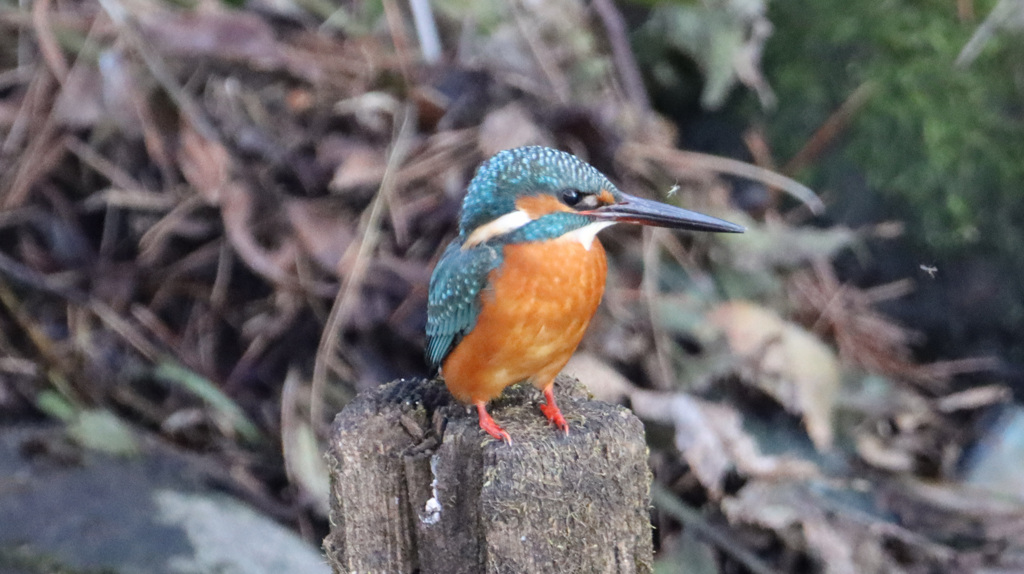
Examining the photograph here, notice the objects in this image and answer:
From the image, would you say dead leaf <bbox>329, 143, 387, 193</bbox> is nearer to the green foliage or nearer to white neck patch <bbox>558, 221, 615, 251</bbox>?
white neck patch <bbox>558, 221, 615, 251</bbox>

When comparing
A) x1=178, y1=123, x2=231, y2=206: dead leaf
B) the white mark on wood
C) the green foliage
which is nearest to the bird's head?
the white mark on wood

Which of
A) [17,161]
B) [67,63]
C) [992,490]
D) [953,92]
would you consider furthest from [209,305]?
[953,92]

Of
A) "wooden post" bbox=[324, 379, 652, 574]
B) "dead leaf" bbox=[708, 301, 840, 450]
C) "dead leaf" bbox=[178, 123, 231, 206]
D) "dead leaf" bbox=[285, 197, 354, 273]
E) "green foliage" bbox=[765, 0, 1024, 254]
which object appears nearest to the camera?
"wooden post" bbox=[324, 379, 652, 574]

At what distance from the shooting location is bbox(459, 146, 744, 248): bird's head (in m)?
1.82

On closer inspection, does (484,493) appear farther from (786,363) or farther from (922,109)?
(922,109)

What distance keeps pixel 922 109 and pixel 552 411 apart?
2.99 meters

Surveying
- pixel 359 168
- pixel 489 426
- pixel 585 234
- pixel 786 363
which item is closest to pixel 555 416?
pixel 489 426

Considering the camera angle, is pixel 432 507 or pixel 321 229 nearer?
pixel 432 507

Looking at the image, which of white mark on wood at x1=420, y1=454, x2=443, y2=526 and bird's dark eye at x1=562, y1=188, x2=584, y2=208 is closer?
white mark on wood at x1=420, y1=454, x2=443, y2=526

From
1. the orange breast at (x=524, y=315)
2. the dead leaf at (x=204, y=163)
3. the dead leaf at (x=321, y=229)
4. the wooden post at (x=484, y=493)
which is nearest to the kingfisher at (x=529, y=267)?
the orange breast at (x=524, y=315)

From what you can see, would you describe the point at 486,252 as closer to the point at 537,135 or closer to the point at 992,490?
the point at 537,135

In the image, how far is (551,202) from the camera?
6.02ft

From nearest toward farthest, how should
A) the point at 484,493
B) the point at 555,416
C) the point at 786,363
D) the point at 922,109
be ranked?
the point at 484,493 → the point at 555,416 → the point at 786,363 → the point at 922,109

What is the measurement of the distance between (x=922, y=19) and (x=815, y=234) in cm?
125
